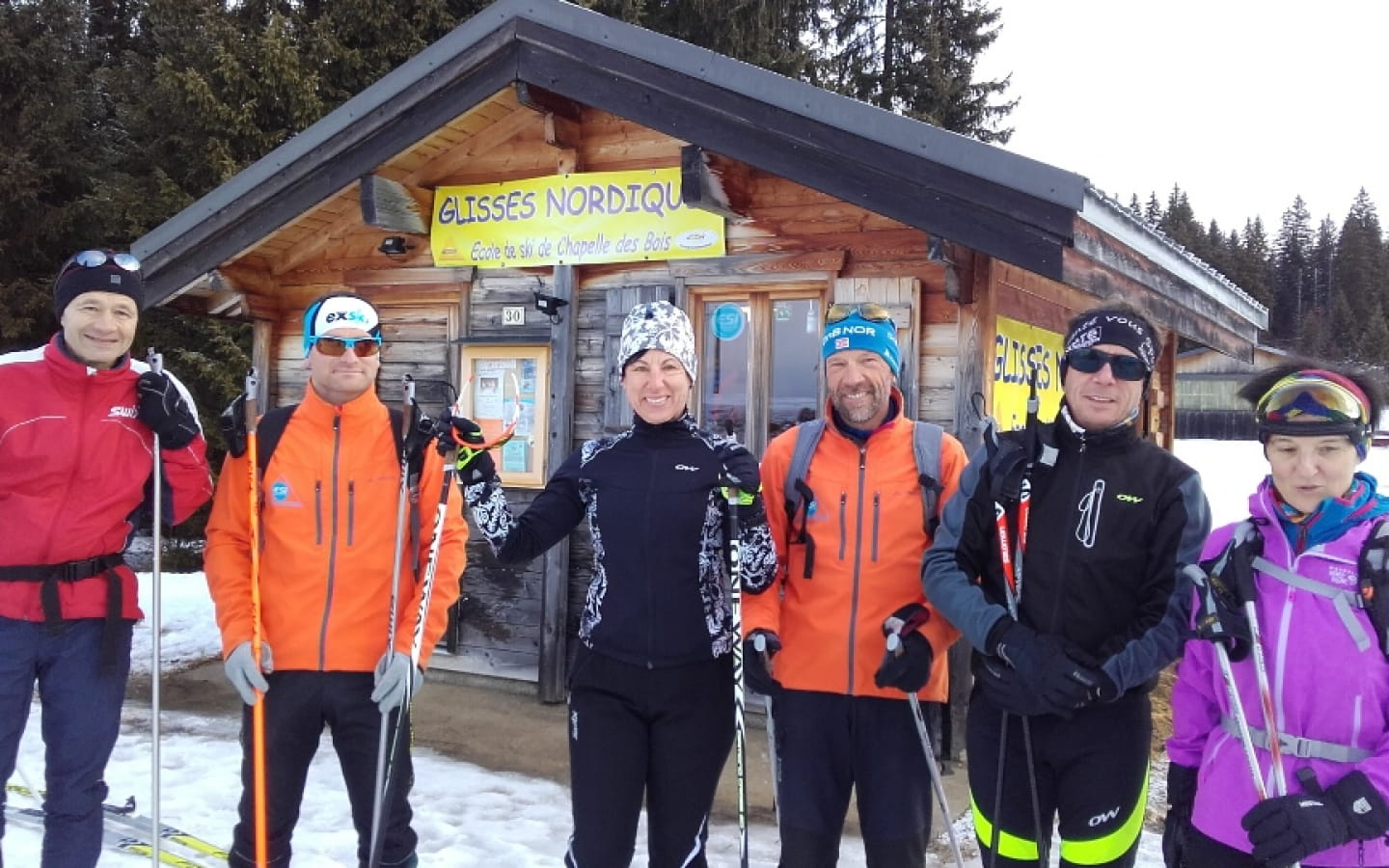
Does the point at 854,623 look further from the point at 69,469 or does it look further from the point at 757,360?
the point at 757,360

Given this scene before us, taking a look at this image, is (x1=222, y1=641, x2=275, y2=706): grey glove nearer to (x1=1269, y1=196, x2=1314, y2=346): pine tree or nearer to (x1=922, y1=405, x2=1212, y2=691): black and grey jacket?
(x1=922, y1=405, x2=1212, y2=691): black and grey jacket

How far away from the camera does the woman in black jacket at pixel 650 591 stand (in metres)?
2.59

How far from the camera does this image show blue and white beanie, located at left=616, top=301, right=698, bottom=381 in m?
2.81

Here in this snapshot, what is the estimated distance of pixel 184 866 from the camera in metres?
3.79

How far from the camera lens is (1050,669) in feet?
7.73

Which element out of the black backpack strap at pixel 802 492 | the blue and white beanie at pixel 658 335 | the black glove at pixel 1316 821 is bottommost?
the black glove at pixel 1316 821

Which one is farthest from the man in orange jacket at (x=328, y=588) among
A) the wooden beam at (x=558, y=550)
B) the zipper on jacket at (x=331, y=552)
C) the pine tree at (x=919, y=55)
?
the pine tree at (x=919, y=55)

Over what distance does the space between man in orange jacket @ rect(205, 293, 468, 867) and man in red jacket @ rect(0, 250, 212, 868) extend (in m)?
0.36

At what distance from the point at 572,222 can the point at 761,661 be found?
4208 mm

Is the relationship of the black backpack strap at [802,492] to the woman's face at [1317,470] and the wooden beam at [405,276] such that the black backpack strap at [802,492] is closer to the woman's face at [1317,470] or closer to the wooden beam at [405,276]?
the woman's face at [1317,470]

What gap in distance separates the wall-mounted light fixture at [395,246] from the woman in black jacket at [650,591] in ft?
14.2

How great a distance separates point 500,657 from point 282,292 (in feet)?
11.1

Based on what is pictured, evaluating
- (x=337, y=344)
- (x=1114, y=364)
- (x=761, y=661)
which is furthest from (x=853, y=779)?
(x=337, y=344)

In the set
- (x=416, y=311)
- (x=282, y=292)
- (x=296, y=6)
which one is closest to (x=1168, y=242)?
(x=416, y=311)
